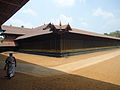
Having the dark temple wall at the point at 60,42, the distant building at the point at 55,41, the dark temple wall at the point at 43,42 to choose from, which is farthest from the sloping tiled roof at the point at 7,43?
the dark temple wall at the point at 43,42

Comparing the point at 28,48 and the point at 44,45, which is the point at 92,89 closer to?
the point at 44,45

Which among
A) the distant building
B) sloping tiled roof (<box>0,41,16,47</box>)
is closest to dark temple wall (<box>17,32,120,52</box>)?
the distant building

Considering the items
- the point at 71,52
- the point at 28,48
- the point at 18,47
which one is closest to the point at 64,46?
the point at 71,52

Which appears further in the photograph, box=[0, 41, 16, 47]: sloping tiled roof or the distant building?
box=[0, 41, 16, 47]: sloping tiled roof

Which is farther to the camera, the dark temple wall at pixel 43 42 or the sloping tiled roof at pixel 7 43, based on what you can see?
the sloping tiled roof at pixel 7 43

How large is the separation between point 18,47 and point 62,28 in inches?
614

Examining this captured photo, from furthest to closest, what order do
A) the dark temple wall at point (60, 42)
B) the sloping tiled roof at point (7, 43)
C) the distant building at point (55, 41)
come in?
the sloping tiled roof at point (7, 43) → the dark temple wall at point (60, 42) → the distant building at point (55, 41)

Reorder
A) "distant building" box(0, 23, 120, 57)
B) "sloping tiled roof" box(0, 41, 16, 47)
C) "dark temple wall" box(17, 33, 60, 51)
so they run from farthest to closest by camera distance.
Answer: "sloping tiled roof" box(0, 41, 16, 47), "dark temple wall" box(17, 33, 60, 51), "distant building" box(0, 23, 120, 57)

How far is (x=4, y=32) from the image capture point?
909 inches

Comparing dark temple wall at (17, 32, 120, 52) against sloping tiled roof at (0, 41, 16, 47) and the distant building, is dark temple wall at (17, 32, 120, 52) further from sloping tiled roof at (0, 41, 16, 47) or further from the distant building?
sloping tiled roof at (0, 41, 16, 47)

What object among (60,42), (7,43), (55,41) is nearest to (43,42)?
(55,41)

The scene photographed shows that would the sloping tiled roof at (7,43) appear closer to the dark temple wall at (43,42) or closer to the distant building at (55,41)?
the distant building at (55,41)

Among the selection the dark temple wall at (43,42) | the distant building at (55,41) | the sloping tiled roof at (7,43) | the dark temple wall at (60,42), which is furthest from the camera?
the sloping tiled roof at (7,43)

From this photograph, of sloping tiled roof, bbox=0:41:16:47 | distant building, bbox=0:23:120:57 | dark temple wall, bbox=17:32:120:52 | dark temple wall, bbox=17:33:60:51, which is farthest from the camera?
sloping tiled roof, bbox=0:41:16:47
